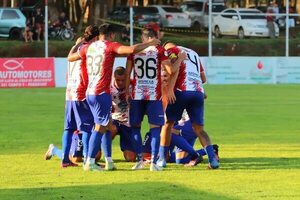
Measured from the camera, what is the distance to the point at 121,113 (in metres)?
14.0

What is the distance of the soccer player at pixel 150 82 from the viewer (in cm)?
1269

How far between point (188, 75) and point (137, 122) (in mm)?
971

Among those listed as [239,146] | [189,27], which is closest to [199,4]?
[189,27]

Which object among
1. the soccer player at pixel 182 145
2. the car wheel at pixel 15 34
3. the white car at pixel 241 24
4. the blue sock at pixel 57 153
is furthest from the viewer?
the white car at pixel 241 24

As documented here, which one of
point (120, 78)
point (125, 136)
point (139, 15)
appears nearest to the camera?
point (120, 78)

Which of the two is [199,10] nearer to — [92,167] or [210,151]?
[210,151]

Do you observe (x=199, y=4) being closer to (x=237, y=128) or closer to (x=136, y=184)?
(x=237, y=128)

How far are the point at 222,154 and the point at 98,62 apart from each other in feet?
10.5

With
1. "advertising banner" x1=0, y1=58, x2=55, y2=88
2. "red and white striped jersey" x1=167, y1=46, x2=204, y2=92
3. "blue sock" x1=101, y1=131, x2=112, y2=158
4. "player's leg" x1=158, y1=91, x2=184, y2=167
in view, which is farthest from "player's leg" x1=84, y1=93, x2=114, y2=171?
"advertising banner" x1=0, y1=58, x2=55, y2=88

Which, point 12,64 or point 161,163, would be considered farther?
point 12,64

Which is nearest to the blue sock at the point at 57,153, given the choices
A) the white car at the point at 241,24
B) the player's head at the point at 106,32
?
the player's head at the point at 106,32

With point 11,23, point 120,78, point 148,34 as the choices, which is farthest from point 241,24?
point 148,34

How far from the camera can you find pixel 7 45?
42906 millimetres

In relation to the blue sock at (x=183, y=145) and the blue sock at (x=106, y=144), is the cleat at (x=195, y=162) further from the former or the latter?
the blue sock at (x=106, y=144)
